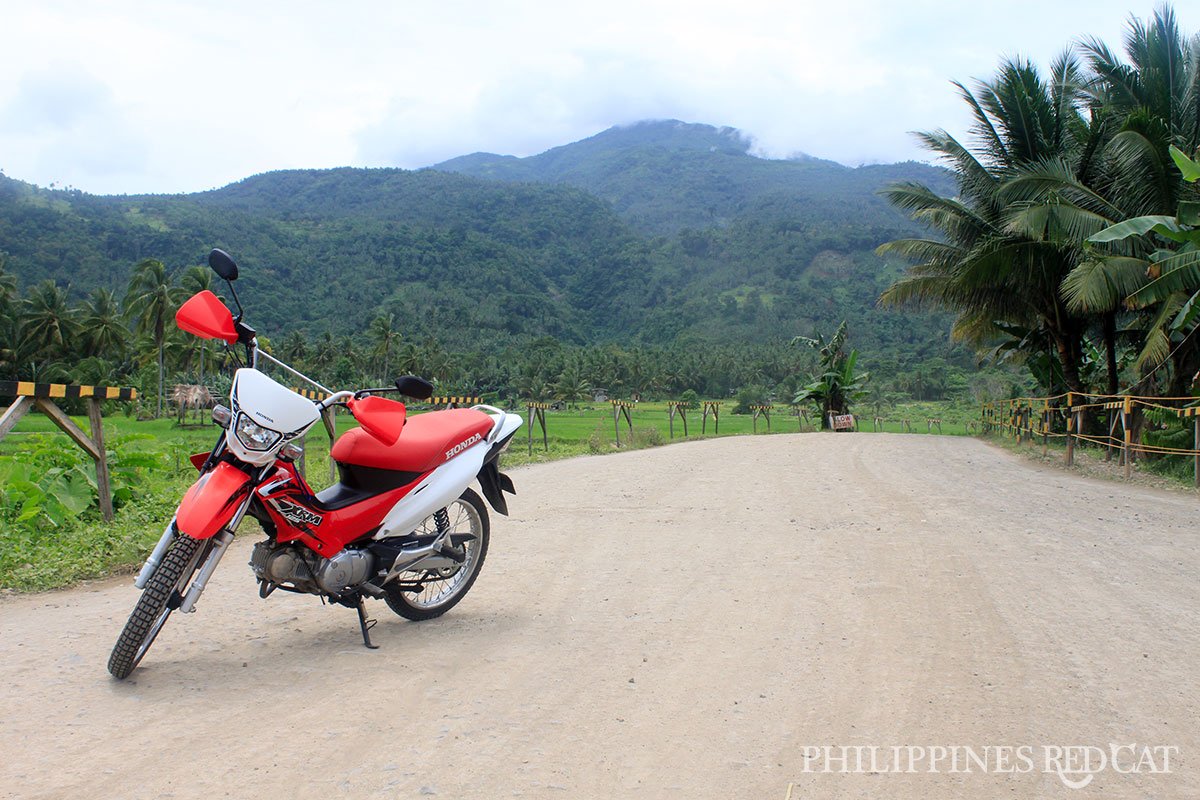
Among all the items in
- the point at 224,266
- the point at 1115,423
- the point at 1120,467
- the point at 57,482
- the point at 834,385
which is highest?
the point at 224,266

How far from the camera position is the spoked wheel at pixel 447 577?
4699 millimetres

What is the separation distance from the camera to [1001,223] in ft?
68.9

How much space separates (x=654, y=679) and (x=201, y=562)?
2.00 meters

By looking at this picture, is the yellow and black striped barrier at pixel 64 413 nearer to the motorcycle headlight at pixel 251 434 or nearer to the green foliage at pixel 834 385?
the motorcycle headlight at pixel 251 434

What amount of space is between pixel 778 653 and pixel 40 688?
313 centimetres

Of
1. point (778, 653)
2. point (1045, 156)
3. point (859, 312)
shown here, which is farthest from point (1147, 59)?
point (859, 312)

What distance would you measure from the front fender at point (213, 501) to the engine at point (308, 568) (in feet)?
0.96

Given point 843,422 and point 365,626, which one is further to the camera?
point 843,422

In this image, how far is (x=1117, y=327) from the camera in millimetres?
23719

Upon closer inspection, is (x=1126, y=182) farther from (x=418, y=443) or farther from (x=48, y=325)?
(x=48, y=325)

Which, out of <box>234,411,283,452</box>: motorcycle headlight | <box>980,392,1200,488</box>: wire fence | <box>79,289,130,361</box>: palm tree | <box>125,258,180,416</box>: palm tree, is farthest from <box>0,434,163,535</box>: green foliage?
<box>79,289,130,361</box>: palm tree

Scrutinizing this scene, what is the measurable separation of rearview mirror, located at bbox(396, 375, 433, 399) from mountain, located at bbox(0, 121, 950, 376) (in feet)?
251

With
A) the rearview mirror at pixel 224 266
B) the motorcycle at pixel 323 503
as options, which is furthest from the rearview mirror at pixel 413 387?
the rearview mirror at pixel 224 266

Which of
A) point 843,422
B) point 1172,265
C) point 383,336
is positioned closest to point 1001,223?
point 1172,265
